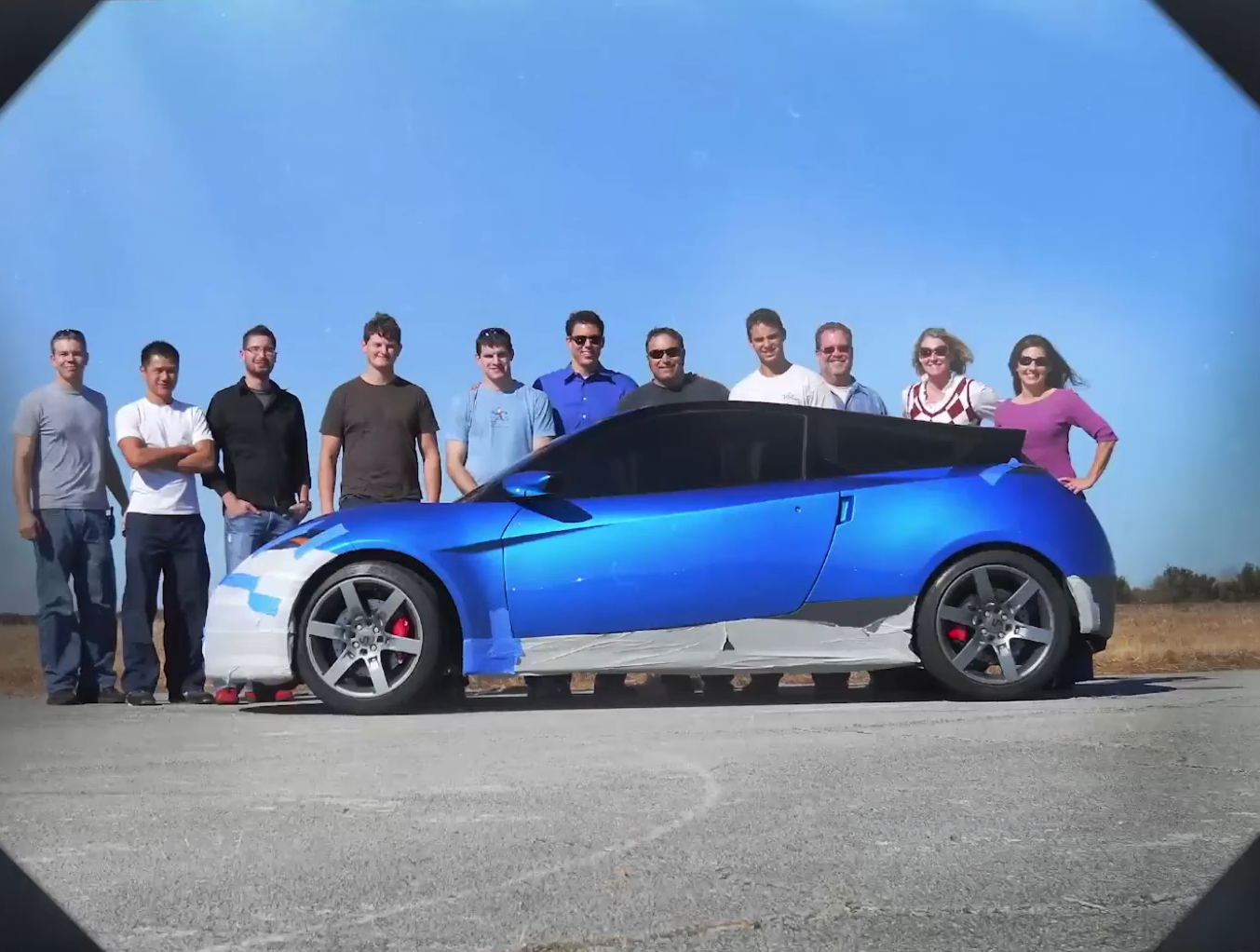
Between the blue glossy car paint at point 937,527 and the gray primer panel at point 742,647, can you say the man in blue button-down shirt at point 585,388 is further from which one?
the blue glossy car paint at point 937,527

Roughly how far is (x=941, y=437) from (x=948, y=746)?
0.96 m

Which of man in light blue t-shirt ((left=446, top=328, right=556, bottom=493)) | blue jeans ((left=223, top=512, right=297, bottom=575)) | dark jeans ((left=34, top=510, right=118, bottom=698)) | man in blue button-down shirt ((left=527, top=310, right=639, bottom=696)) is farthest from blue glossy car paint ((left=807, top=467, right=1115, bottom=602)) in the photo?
dark jeans ((left=34, top=510, right=118, bottom=698))

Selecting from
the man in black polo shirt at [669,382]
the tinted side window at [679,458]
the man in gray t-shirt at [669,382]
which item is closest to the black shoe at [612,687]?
the man in black polo shirt at [669,382]

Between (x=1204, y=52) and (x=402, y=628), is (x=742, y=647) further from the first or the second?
(x=1204, y=52)

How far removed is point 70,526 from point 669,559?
1.68m

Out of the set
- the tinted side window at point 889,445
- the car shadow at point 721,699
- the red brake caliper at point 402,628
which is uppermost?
the tinted side window at point 889,445

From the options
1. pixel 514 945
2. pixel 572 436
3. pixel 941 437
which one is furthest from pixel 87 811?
pixel 941 437

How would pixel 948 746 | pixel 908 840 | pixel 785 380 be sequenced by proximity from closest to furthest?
pixel 908 840 < pixel 785 380 < pixel 948 746

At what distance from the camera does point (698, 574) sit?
4.29 metres

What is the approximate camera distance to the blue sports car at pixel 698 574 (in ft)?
14.0

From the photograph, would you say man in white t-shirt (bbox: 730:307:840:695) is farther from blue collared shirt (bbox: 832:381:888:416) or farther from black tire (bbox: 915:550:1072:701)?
Result: black tire (bbox: 915:550:1072:701)

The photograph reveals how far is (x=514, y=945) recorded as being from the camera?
180 centimetres

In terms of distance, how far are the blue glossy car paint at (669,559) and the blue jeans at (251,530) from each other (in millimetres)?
757

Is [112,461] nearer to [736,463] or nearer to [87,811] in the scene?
[87,811]
